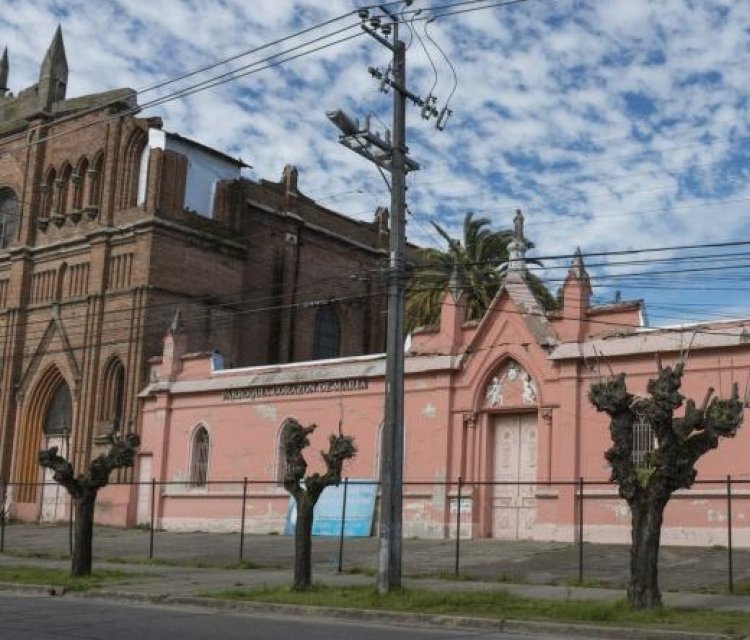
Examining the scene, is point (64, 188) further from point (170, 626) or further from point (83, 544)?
point (170, 626)

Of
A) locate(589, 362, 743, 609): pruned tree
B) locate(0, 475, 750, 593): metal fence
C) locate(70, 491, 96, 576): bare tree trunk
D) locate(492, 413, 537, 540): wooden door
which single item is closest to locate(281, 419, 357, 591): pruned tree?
locate(0, 475, 750, 593): metal fence

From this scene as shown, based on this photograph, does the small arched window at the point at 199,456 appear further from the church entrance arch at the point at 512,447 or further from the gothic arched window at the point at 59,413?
the church entrance arch at the point at 512,447

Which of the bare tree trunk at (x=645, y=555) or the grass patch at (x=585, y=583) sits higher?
the bare tree trunk at (x=645, y=555)

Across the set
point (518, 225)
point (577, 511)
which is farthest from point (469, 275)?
point (577, 511)

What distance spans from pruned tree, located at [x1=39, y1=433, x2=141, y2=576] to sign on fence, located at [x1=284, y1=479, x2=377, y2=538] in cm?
682

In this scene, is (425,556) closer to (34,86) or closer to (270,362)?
(270,362)

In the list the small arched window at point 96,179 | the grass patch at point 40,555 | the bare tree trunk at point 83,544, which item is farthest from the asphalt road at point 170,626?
the small arched window at point 96,179

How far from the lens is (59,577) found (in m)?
19.4

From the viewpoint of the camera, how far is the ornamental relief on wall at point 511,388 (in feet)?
86.7

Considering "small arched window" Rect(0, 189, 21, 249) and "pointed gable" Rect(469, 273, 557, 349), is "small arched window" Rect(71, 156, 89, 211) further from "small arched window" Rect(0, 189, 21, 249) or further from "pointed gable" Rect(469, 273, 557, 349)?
"pointed gable" Rect(469, 273, 557, 349)

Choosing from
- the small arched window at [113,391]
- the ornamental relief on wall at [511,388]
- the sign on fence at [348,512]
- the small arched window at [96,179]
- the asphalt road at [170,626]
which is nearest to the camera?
the asphalt road at [170,626]

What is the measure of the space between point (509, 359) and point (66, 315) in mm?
19372

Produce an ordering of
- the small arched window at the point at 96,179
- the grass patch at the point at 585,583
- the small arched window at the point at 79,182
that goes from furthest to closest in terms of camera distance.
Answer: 1. the small arched window at the point at 79,182
2. the small arched window at the point at 96,179
3. the grass patch at the point at 585,583

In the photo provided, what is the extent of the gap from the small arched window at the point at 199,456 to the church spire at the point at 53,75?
1639 centimetres
